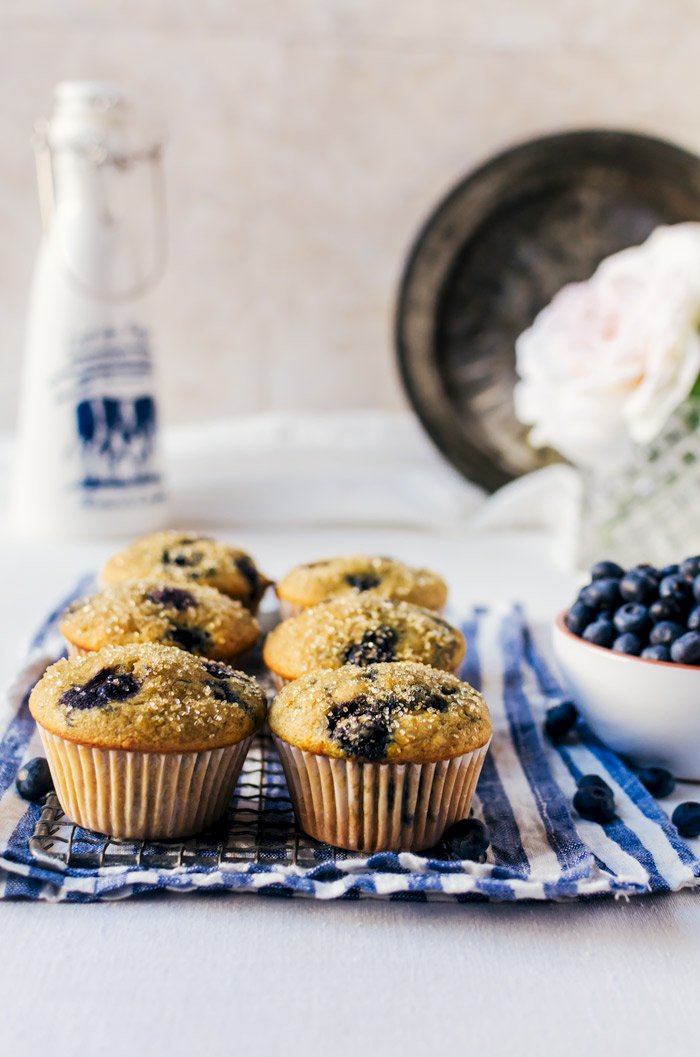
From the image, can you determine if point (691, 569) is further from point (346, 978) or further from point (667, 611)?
point (346, 978)

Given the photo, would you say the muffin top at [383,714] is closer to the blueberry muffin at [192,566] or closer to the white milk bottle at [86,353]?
the blueberry muffin at [192,566]

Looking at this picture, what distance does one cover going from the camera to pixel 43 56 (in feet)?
6.21

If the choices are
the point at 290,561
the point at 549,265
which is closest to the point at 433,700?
the point at 290,561

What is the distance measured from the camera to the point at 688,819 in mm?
855

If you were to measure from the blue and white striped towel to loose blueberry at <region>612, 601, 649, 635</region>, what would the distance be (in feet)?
0.39

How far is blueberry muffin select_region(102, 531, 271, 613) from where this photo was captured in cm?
124

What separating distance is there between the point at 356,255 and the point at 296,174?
18cm

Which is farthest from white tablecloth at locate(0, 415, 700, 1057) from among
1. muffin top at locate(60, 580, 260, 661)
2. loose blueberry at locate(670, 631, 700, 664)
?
muffin top at locate(60, 580, 260, 661)

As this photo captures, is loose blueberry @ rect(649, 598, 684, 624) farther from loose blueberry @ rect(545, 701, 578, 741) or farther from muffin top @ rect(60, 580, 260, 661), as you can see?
muffin top @ rect(60, 580, 260, 661)

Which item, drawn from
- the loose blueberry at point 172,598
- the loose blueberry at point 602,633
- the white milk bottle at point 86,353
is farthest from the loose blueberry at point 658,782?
the white milk bottle at point 86,353

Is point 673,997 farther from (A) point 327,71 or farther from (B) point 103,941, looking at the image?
(A) point 327,71

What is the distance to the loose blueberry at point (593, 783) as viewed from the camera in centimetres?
88

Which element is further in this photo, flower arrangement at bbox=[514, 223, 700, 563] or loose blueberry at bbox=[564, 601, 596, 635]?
flower arrangement at bbox=[514, 223, 700, 563]

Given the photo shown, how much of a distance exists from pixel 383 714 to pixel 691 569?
0.35 m
